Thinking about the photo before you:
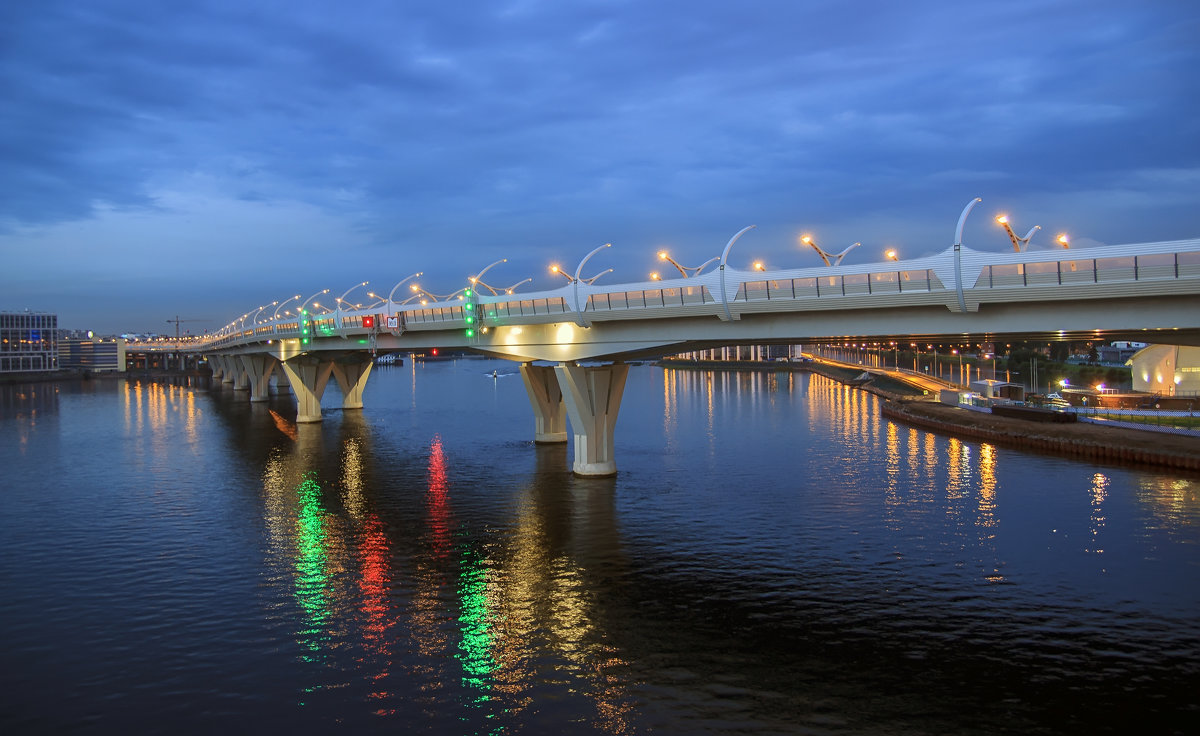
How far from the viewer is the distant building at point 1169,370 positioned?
2931 inches

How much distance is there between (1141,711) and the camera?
1925 centimetres

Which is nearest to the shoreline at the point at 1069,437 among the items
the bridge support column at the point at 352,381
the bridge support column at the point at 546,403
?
the bridge support column at the point at 546,403

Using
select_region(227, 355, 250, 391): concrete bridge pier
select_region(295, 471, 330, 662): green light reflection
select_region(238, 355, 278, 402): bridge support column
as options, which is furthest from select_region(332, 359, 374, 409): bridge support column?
select_region(295, 471, 330, 662): green light reflection

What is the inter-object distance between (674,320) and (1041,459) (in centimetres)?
3100

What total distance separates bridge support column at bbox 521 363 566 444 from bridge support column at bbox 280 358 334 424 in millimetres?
35507

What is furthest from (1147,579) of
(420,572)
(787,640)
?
(420,572)

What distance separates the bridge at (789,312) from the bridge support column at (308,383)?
27962 mm

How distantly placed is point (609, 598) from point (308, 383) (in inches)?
2815

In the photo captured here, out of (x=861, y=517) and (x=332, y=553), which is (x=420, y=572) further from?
(x=861, y=517)

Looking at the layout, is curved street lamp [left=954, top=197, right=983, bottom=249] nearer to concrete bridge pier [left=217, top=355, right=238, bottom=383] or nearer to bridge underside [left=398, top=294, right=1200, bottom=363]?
bridge underside [left=398, top=294, right=1200, bottom=363]

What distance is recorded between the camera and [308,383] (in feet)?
300

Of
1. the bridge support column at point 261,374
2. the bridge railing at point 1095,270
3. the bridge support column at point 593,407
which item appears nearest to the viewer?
the bridge railing at point 1095,270

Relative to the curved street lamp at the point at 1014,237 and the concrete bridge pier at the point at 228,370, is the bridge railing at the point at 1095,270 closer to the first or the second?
the curved street lamp at the point at 1014,237

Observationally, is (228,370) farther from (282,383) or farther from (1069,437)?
(1069,437)
